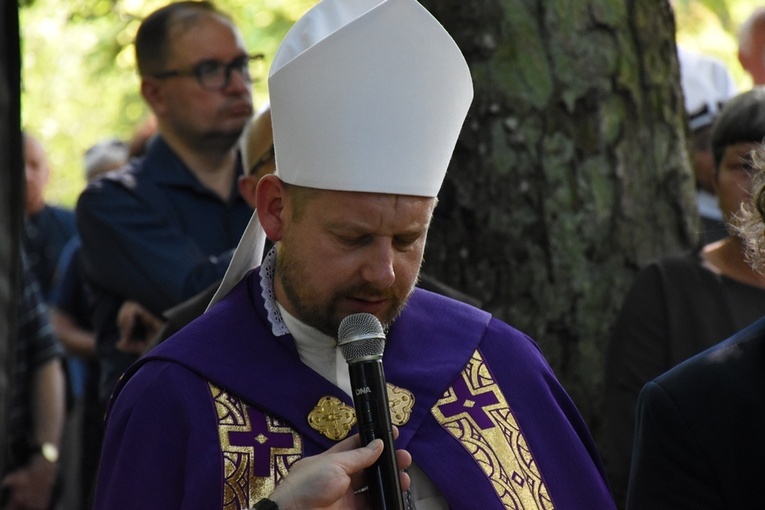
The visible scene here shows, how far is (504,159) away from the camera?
5578 mm

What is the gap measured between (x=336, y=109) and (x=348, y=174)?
0.74ft

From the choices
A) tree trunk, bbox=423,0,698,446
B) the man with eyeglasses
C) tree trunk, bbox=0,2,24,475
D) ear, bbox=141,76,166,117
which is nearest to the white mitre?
tree trunk, bbox=0,2,24,475

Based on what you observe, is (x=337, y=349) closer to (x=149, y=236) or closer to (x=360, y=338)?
(x=360, y=338)

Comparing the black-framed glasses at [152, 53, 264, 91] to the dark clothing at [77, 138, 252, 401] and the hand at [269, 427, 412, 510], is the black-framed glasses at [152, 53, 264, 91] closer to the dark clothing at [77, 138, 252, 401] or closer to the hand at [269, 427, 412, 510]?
the dark clothing at [77, 138, 252, 401]

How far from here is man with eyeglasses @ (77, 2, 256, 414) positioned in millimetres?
5297

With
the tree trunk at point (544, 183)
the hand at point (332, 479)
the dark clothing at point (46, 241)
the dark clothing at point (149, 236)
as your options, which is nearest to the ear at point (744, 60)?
the tree trunk at point (544, 183)

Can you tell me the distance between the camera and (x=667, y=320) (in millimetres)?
5078

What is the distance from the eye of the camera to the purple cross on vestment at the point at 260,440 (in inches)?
135

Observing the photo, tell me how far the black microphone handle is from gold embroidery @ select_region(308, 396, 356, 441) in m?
0.44

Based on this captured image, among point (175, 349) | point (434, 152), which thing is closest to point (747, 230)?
point (434, 152)

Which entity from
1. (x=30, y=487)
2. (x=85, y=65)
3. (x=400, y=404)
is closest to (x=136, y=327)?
(x=30, y=487)

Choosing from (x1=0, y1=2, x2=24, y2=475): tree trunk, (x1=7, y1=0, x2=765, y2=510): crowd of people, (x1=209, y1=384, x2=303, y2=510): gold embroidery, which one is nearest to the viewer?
(x1=0, y1=2, x2=24, y2=475): tree trunk

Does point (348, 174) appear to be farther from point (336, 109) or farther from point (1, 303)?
point (1, 303)

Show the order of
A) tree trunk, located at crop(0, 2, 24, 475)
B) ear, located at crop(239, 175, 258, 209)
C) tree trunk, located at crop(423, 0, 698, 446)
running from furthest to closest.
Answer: tree trunk, located at crop(423, 0, 698, 446), ear, located at crop(239, 175, 258, 209), tree trunk, located at crop(0, 2, 24, 475)
